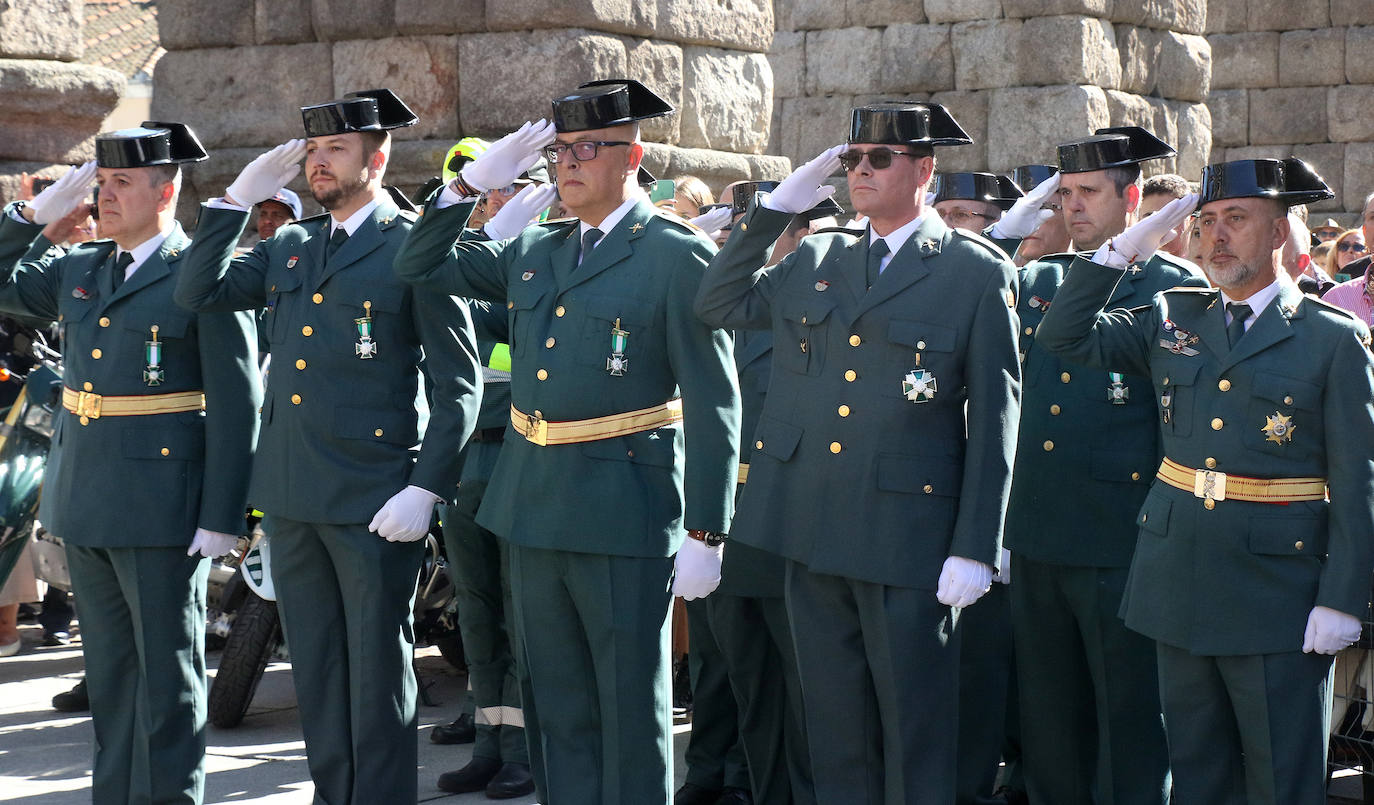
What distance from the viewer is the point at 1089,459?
192 inches

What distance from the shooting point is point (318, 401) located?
4711 millimetres

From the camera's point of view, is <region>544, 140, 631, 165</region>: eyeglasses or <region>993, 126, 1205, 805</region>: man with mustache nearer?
<region>544, 140, 631, 165</region>: eyeglasses

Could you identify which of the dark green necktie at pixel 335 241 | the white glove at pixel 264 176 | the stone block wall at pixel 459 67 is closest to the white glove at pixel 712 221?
the dark green necktie at pixel 335 241

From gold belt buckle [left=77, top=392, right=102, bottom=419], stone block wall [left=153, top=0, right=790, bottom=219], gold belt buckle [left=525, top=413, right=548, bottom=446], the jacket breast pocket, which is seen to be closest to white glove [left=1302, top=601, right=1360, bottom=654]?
the jacket breast pocket

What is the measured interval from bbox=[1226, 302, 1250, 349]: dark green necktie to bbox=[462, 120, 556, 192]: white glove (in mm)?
1764

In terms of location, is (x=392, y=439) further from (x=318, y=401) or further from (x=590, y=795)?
(x=590, y=795)

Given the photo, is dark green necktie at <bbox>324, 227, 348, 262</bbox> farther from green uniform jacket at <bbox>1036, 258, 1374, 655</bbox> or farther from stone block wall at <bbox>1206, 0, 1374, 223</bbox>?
stone block wall at <bbox>1206, 0, 1374, 223</bbox>

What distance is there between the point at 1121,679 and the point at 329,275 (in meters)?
2.43

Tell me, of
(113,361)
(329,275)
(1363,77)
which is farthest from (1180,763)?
(1363,77)

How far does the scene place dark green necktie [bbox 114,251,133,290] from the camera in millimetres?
5016

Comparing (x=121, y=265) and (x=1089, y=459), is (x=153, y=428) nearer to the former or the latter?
(x=121, y=265)

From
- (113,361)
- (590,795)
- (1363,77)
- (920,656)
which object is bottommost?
(590,795)

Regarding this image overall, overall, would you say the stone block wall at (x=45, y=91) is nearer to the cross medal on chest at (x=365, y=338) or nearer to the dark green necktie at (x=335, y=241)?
the dark green necktie at (x=335, y=241)

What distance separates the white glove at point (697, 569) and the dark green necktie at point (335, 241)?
1.35 metres
